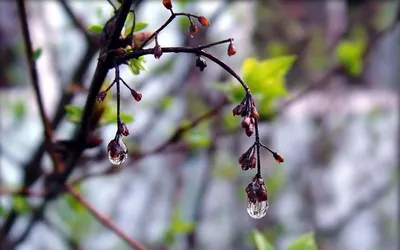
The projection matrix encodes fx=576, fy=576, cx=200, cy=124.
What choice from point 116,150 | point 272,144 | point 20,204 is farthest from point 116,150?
point 272,144

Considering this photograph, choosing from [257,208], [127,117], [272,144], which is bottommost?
[257,208]

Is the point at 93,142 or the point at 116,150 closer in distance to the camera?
the point at 116,150

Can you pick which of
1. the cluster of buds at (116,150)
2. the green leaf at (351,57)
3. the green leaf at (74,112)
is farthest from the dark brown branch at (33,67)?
the green leaf at (351,57)

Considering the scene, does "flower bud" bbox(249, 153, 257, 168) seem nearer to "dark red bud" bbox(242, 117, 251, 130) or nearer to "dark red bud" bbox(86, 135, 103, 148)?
"dark red bud" bbox(242, 117, 251, 130)

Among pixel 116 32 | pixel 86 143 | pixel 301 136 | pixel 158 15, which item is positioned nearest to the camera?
pixel 116 32

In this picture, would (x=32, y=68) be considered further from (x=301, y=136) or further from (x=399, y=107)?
(x=399, y=107)

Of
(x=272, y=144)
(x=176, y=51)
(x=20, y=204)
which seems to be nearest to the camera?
(x=176, y=51)

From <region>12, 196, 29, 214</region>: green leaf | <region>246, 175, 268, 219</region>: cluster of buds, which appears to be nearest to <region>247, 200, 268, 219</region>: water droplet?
<region>246, 175, 268, 219</region>: cluster of buds

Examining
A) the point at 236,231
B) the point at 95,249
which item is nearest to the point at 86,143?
the point at 95,249

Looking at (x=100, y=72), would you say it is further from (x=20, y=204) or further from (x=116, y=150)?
(x=20, y=204)
